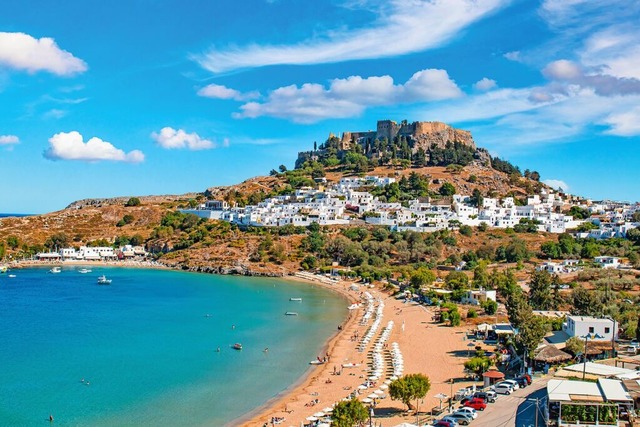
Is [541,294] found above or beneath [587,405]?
above

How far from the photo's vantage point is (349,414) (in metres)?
20.3

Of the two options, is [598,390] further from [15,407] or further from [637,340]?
[15,407]

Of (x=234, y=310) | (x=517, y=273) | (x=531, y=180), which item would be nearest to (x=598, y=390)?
(x=234, y=310)

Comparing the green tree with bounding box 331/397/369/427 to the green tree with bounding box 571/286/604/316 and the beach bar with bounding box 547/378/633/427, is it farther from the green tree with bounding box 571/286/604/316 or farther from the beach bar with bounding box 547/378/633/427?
the green tree with bounding box 571/286/604/316

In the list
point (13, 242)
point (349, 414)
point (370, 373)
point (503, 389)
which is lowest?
point (370, 373)

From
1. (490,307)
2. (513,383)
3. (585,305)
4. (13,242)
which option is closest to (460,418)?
(513,383)

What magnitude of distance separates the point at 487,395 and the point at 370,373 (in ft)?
27.1

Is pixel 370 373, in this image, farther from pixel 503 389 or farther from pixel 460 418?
pixel 460 418

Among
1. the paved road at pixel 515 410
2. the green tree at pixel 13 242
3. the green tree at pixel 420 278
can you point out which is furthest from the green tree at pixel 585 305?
the green tree at pixel 13 242

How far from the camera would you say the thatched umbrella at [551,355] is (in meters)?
26.8

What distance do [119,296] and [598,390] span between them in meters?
50.3

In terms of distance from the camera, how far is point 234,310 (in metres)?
50.9

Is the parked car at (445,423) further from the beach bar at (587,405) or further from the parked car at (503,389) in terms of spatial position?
the parked car at (503,389)

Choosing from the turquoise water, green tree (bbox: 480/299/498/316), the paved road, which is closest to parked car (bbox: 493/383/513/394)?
the paved road
